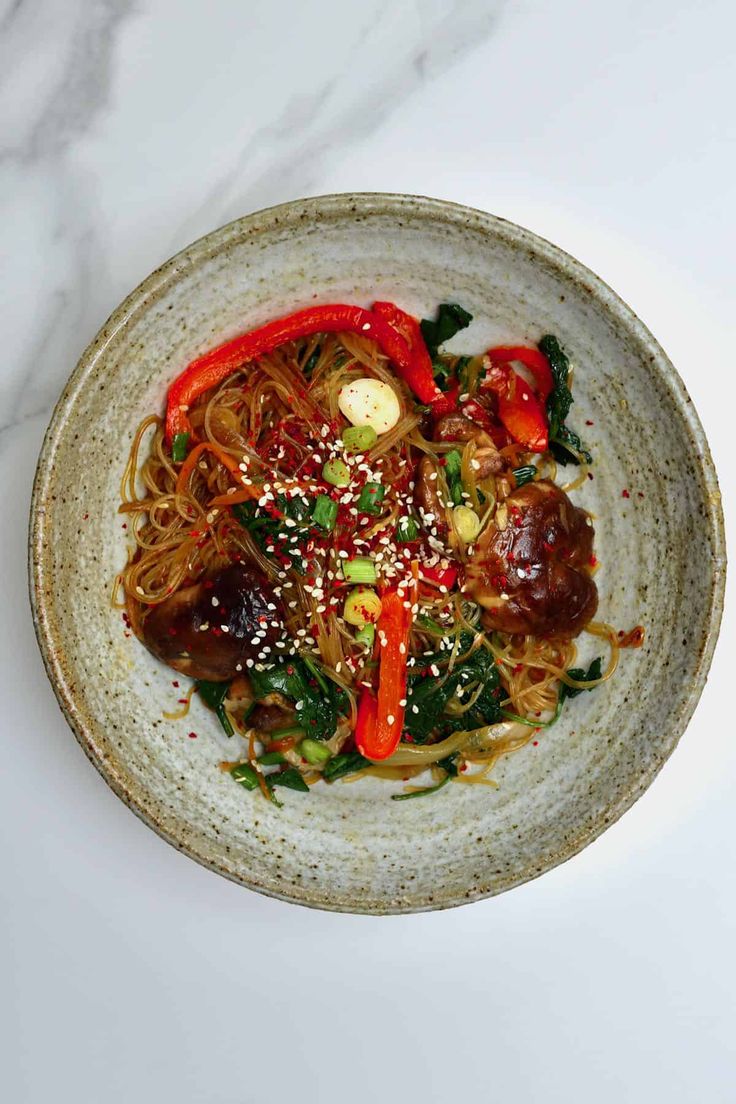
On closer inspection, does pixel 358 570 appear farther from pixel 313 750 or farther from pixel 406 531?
pixel 313 750

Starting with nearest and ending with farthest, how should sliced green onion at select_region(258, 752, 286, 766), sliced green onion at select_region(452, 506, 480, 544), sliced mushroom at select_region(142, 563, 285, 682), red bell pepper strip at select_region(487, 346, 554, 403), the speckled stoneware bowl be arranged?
the speckled stoneware bowl → sliced mushroom at select_region(142, 563, 285, 682) → sliced green onion at select_region(452, 506, 480, 544) → red bell pepper strip at select_region(487, 346, 554, 403) → sliced green onion at select_region(258, 752, 286, 766)

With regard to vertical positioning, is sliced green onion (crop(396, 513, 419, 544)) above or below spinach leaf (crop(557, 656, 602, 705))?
above

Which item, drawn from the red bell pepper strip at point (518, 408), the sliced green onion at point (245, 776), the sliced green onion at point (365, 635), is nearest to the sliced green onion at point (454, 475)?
the red bell pepper strip at point (518, 408)

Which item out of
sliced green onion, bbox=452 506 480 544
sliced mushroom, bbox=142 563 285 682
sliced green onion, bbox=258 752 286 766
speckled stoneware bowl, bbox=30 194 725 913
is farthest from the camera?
sliced green onion, bbox=258 752 286 766

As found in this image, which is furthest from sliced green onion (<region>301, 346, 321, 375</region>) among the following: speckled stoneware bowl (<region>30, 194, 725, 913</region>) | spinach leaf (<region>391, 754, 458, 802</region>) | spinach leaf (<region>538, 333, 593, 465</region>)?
spinach leaf (<region>391, 754, 458, 802</region>)

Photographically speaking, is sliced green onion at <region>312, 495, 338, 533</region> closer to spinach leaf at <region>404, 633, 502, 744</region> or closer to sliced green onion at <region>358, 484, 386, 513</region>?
sliced green onion at <region>358, 484, 386, 513</region>

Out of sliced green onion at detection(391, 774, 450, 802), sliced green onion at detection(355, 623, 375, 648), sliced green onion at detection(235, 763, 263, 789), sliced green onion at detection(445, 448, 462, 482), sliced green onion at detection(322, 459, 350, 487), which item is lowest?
sliced green onion at detection(391, 774, 450, 802)

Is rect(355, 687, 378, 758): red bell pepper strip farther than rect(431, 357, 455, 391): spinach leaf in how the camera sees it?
No

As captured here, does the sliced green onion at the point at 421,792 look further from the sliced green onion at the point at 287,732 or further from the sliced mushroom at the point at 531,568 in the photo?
the sliced mushroom at the point at 531,568
